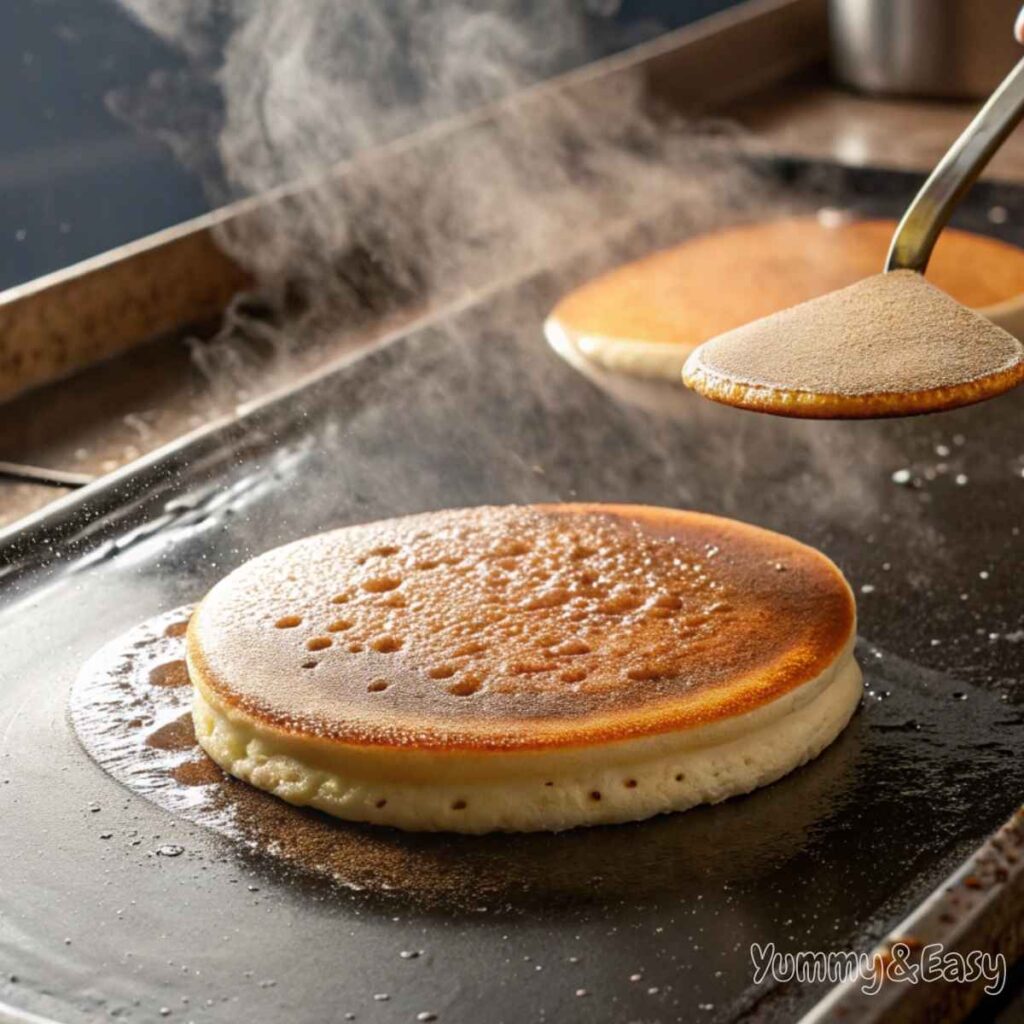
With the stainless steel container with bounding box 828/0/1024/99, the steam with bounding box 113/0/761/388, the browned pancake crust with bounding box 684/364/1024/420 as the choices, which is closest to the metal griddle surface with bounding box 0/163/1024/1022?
the browned pancake crust with bounding box 684/364/1024/420

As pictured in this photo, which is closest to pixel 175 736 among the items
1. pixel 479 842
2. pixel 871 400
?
pixel 479 842

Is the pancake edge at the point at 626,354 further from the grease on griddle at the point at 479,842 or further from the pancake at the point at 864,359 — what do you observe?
the grease on griddle at the point at 479,842

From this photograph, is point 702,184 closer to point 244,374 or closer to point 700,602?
point 244,374

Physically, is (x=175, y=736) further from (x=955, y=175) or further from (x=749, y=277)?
(x=749, y=277)

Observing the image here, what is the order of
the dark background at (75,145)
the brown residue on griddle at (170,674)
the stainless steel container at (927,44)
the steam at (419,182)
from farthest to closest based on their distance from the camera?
the stainless steel container at (927,44) < the dark background at (75,145) < the steam at (419,182) < the brown residue on griddle at (170,674)

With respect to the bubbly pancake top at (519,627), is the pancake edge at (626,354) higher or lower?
lower

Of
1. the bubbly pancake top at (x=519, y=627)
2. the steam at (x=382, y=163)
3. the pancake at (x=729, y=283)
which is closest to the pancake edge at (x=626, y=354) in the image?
the pancake at (x=729, y=283)

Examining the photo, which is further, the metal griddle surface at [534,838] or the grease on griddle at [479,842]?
the grease on griddle at [479,842]

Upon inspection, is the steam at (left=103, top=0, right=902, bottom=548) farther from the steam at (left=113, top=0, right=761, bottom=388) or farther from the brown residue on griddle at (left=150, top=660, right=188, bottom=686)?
the brown residue on griddle at (left=150, top=660, right=188, bottom=686)
